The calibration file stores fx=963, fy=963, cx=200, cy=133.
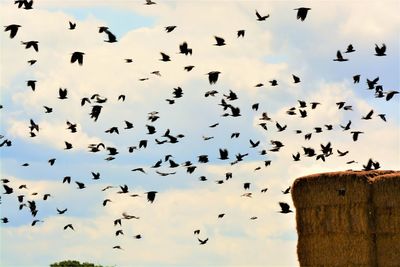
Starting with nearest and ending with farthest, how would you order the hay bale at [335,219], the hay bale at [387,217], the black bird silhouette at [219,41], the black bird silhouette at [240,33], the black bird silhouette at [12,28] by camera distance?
1. the hay bale at [387,217]
2. the hay bale at [335,219]
3. the black bird silhouette at [12,28]
4. the black bird silhouette at [219,41]
5. the black bird silhouette at [240,33]

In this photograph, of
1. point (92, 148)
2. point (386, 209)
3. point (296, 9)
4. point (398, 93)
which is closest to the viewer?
point (386, 209)

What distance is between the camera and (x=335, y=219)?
25.7 metres

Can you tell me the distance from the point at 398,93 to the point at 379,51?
178cm

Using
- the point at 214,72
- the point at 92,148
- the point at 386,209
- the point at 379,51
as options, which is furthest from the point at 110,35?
the point at 386,209

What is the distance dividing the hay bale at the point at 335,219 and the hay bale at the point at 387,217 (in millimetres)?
180

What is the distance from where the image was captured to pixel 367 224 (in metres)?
25.2

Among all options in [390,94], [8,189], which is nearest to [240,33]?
[390,94]

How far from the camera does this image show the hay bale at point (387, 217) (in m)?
24.8

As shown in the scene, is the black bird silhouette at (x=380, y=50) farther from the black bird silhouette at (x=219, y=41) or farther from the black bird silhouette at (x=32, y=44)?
the black bird silhouette at (x=32, y=44)

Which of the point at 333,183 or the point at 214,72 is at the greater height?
the point at 214,72

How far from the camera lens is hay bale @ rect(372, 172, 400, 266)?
24841 millimetres

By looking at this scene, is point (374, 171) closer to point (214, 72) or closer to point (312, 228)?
point (312, 228)

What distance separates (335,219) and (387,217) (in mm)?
1428

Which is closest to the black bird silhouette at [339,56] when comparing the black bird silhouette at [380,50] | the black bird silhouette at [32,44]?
the black bird silhouette at [380,50]
